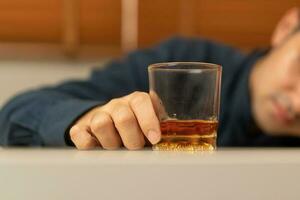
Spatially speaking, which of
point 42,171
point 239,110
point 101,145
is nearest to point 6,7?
point 239,110

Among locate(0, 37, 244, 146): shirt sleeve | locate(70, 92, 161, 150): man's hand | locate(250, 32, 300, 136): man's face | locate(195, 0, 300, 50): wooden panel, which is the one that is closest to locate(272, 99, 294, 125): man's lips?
locate(250, 32, 300, 136): man's face

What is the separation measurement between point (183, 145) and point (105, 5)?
1.36 m

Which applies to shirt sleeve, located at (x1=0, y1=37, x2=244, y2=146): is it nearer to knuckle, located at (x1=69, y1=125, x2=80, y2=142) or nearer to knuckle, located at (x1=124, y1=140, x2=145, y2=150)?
knuckle, located at (x1=69, y1=125, x2=80, y2=142)

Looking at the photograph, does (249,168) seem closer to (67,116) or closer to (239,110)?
(67,116)

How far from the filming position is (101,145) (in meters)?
0.63

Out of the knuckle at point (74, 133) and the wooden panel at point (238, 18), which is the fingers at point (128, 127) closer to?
the knuckle at point (74, 133)

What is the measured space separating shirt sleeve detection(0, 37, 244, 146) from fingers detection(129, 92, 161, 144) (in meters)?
0.16

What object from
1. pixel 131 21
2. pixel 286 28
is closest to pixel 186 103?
pixel 286 28

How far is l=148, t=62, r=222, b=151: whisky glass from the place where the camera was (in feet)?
1.98

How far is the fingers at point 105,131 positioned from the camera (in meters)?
0.62

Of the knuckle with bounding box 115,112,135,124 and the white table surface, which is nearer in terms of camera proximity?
the white table surface

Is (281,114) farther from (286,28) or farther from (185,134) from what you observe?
(185,134)

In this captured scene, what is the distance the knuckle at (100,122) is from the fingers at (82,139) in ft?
0.04

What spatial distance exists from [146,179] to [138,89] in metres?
0.97
